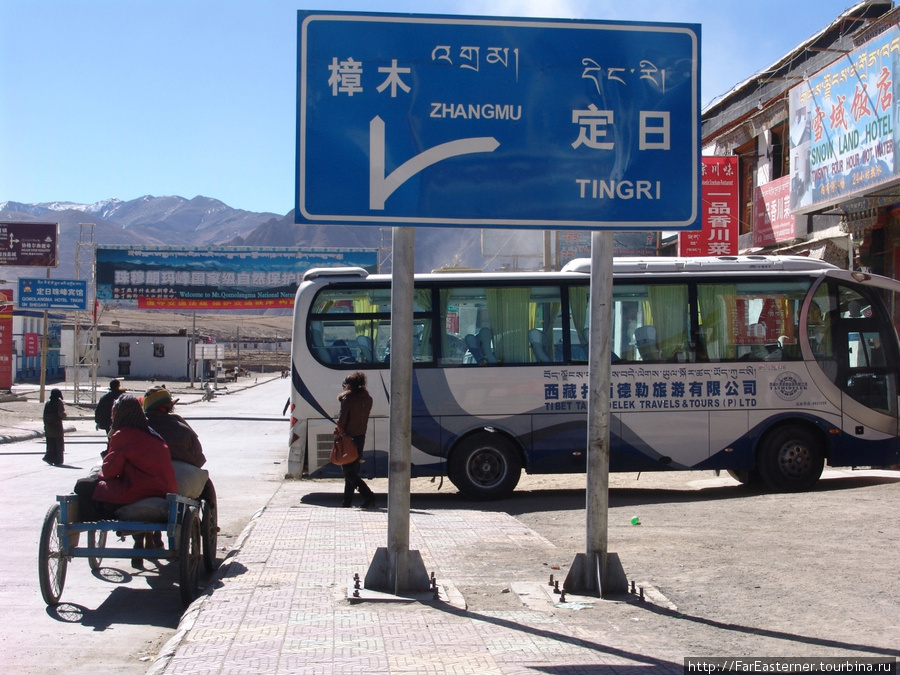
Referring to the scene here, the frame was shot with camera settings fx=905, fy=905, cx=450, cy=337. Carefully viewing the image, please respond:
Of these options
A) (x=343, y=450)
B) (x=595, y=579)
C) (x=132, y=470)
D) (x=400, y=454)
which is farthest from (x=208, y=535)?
(x=343, y=450)

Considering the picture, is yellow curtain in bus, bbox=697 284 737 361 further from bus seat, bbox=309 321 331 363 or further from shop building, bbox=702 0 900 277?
bus seat, bbox=309 321 331 363

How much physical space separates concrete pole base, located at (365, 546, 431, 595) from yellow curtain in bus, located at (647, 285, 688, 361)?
7245mm

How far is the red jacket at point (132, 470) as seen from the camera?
280 inches

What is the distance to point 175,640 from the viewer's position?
5.48 meters

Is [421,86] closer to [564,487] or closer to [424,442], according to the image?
[424,442]

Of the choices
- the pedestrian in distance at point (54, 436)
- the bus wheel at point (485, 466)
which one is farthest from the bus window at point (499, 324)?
the pedestrian in distance at point (54, 436)

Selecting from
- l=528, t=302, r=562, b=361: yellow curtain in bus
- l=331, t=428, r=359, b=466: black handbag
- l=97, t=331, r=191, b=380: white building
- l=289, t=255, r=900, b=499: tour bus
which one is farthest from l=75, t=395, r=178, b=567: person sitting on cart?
l=97, t=331, r=191, b=380: white building

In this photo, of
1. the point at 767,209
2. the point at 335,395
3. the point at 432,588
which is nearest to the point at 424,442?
the point at 335,395

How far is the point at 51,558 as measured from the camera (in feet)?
22.0

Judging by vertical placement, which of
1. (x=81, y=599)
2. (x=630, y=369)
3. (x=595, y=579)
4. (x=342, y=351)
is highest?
(x=342, y=351)

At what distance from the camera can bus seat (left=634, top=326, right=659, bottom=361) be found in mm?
13094

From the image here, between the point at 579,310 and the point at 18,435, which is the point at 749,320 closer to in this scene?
the point at 579,310

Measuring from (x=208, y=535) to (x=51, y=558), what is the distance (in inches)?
56.3

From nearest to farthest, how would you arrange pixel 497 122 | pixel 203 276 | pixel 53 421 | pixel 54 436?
1. pixel 497 122
2. pixel 54 436
3. pixel 53 421
4. pixel 203 276
